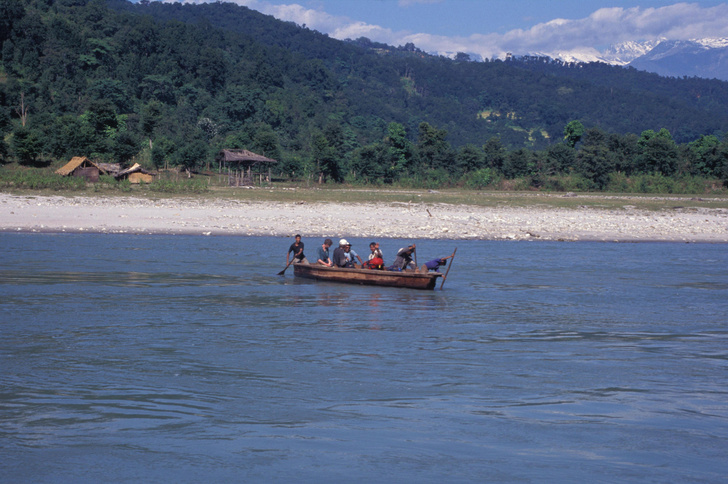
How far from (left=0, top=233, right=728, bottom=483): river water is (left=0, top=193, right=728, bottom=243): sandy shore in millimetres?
10430

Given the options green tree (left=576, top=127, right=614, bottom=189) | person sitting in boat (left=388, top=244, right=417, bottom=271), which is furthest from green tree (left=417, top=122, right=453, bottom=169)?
person sitting in boat (left=388, top=244, right=417, bottom=271)

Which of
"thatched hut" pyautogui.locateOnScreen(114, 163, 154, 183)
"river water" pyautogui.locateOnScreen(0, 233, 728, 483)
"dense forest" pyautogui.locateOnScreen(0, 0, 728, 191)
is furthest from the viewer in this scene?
"dense forest" pyautogui.locateOnScreen(0, 0, 728, 191)

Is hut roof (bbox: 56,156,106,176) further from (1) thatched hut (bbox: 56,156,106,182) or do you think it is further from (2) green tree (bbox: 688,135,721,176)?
(2) green tree (bbox: 688,135,721,176)

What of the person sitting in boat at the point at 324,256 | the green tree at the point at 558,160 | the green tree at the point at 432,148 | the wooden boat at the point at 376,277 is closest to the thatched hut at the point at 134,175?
the green tree at the point at 432,148

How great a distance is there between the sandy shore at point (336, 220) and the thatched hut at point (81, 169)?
15.3 meters

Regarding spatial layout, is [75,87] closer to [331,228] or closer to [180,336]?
[331,228]

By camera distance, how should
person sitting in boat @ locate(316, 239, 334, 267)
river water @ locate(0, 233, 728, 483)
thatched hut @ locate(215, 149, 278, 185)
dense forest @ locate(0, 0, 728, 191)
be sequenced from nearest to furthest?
river water @ locate(0, 233, 728, 483) < person sitting in boat @ locate(316, 239, 334, 267) < thatched hut @ locate(215, 149, 278, 185) < dense forest @ locate(0, 0, 728, 191)

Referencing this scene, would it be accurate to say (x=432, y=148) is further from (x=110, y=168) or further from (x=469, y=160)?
(x=110, y=168)

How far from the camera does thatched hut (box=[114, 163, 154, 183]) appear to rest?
168 ft

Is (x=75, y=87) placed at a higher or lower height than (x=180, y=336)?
higher

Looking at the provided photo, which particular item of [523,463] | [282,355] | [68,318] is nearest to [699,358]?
[523,463]

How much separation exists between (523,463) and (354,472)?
1682 mm

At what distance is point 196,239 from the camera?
28.1 meters

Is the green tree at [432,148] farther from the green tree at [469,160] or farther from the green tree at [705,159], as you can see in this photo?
the green tree at [705,159]
